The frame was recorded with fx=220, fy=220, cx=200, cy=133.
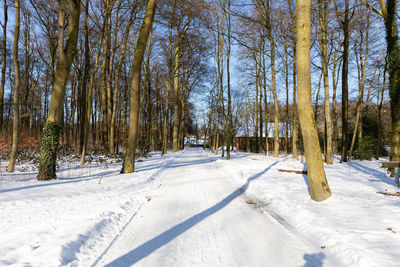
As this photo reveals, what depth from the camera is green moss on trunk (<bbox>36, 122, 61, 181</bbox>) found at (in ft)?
25.8

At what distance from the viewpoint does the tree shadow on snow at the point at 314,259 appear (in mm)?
2912

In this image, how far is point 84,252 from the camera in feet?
10.3

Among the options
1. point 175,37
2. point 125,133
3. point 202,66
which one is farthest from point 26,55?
point 202,66

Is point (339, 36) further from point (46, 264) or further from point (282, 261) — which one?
point (46, 264)

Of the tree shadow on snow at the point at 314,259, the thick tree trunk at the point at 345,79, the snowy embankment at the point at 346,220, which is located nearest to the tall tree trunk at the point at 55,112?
the snowy embankment at the point at 346,220

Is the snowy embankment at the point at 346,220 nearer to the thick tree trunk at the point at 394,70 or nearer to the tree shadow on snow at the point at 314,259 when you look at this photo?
the tree shadow on snow at the point at 314,259

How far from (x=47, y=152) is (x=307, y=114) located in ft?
28.5

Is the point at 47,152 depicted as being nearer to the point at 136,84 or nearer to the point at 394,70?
the point at 136,84

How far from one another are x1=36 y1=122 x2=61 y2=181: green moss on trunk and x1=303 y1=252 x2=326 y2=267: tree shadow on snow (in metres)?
8.46

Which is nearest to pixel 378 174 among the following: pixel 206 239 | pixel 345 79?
pixel 345 79

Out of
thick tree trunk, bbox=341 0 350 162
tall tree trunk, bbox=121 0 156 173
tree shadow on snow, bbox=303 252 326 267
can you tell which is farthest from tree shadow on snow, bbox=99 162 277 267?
thick tree trunk, bbox=341 0 350 162

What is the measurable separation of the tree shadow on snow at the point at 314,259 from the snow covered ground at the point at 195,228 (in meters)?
0.01

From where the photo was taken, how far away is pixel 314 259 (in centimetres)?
304

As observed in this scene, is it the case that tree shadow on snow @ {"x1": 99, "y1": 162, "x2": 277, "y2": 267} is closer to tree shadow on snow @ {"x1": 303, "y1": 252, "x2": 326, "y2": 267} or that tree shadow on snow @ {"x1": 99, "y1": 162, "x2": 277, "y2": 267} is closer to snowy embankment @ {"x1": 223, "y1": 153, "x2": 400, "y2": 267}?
snowy embankment @ {"x1": 223, "y1": 153, "x2": 400, "y2": 267}
